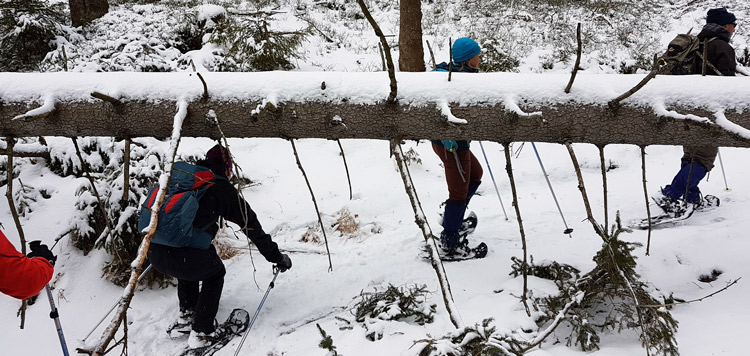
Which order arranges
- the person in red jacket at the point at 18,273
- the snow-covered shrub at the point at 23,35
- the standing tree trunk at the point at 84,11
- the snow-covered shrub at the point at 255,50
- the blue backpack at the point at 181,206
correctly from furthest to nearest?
the standing tree trunk at the point at 84,11 → the snow-covered shrub at the point at 23,35 → the snow-covered shrub at the point at 255,50 → the blue backpack at the point at 181,206 → the person in red jacket at the point at 18,273

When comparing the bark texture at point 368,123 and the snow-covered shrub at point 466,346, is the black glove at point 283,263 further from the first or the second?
the snow-covered shrub at point 466,346

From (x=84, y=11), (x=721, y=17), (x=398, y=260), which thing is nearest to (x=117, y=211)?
(x=398, y=260)

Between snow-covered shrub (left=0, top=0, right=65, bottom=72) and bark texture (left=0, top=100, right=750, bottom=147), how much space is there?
25.0 ft

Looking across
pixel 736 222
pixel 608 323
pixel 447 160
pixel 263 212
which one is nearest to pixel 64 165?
pixel 263 212

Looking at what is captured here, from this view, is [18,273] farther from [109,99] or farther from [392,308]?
[392,308]

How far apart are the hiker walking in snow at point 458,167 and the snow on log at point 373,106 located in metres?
1.15

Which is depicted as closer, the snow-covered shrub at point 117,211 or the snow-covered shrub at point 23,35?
the snow-covered shrub at point 117,211

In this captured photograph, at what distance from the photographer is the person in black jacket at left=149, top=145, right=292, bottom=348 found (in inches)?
121

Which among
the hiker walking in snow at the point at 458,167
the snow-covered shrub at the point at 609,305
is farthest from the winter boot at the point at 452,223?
the snow-covered shrub at the point at 609,305

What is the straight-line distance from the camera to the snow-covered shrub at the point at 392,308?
2.92 m

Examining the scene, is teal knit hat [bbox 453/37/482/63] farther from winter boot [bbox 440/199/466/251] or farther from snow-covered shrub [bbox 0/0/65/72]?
snow-covered shrub [bbox 0/0/65/72]

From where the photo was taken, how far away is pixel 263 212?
5262 millimetres

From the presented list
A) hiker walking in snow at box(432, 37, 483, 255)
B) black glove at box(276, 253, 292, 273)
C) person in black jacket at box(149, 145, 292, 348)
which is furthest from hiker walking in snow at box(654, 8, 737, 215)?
person in black jacket at box(149, 145, 292, 348)

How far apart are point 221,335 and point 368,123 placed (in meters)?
2.38
